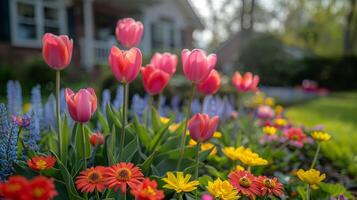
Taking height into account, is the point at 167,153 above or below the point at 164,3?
below

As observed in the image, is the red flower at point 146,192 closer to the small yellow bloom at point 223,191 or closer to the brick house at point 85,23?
the small yellow bloom at point 223,191

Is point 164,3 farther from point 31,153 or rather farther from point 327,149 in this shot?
point 31,153

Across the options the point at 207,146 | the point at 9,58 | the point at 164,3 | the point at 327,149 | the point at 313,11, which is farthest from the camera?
the point at 313,11

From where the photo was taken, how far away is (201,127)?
1.58 m

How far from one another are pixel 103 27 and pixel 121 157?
15.0 metres

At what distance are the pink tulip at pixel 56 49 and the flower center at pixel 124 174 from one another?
0.50 meters

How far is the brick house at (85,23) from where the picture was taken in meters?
12.2

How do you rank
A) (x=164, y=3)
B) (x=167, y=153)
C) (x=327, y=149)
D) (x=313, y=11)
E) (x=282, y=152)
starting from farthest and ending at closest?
(x=313, y=11)
(x=164, y=3)
(x=327, y=149)
(x=282, y=152)
(x=167, y=153)

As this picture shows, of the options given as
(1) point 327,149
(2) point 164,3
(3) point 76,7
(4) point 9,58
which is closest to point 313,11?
(2) point 164,3

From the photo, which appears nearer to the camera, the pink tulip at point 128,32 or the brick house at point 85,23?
the pink tulip at point 128,32

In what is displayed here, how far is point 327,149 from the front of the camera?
10.6 ft

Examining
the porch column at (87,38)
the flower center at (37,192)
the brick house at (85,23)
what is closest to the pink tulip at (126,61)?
the flower center at (37,192)

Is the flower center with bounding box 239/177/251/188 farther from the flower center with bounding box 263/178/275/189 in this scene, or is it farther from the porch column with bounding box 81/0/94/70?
the porch column with bounding box 81/0/94/70

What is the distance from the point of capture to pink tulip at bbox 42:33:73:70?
4.67ft
